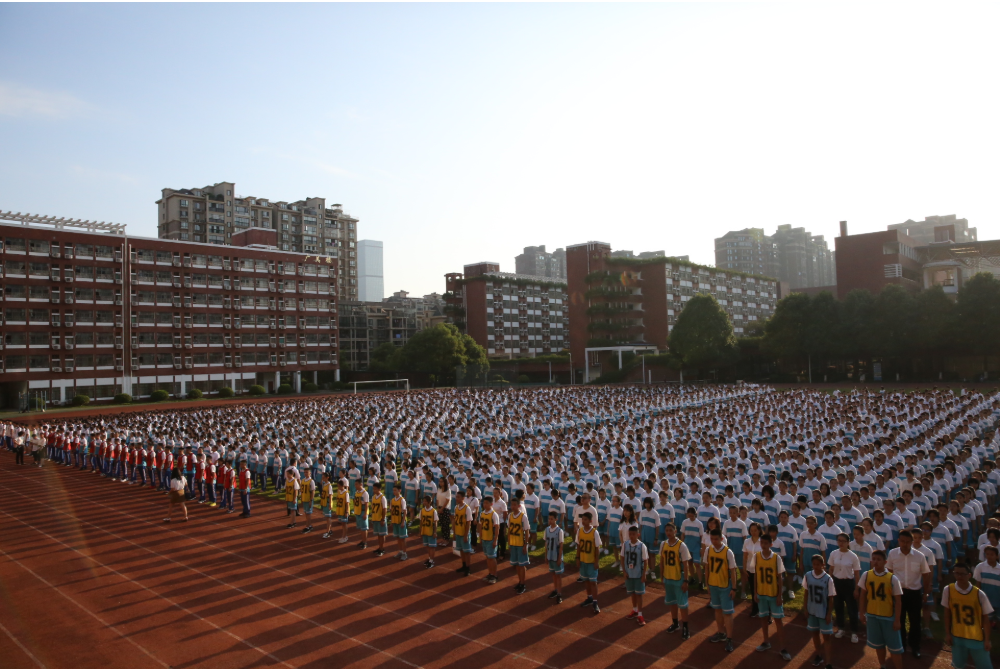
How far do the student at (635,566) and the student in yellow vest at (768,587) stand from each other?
1.34 m

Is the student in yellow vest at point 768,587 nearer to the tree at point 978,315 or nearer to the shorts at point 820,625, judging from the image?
the shorts at point 820,625

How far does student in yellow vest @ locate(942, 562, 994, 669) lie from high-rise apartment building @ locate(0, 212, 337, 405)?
5508cm

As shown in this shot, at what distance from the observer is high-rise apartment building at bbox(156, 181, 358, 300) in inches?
3374

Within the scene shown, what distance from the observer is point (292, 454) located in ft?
53.9

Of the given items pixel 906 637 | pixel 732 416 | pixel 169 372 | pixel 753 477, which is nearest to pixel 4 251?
pixel 169 372

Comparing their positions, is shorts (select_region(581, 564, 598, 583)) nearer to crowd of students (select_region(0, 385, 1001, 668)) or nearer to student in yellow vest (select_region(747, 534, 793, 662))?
crowd of students (select_region(0, 385, 1001, 668))

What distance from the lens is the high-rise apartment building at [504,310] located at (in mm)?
77188

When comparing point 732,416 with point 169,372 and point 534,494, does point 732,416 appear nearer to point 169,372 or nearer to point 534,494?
point 534,494

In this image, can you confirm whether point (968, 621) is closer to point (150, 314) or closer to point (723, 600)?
point (723, 600)

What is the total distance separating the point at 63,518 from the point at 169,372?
1635 inches

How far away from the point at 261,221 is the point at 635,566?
94.4m

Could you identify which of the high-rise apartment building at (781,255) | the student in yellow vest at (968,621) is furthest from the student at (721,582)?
the high-rise apartment building at (781,255)

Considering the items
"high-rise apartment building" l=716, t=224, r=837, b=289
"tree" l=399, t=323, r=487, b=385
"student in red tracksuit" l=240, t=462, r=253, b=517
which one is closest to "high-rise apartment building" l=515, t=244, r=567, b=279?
"high-rise apartment building" l=716, t=224, r=837, b=289

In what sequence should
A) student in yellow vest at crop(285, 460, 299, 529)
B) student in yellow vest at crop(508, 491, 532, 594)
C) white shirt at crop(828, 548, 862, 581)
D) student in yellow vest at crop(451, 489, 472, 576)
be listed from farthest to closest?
student in yellow vest at crop(285, 460, 299, 529) < student in yellow vest at crop(451, 489, 472, 576) < student in yellow vest at crop(508, 491, 532, 594) < white shirt at crop(828, 548, 862, 581)
